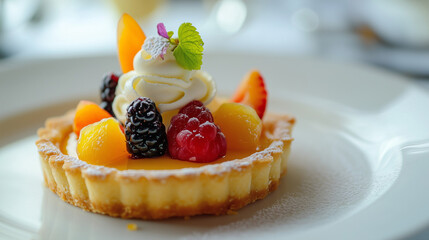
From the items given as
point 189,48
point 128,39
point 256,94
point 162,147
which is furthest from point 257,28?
point 162,147

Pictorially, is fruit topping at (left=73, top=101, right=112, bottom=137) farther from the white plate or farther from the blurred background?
the blurred background

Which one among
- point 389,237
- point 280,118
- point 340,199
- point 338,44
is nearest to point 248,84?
point 280,118

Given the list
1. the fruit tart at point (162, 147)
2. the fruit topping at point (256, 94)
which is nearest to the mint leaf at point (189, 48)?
the fruit tart at point (162, 147)

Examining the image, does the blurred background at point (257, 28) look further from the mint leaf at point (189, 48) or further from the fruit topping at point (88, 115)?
the mint leaf at point (189, 48)

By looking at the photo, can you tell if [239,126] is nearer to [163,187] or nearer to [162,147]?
[162,147]

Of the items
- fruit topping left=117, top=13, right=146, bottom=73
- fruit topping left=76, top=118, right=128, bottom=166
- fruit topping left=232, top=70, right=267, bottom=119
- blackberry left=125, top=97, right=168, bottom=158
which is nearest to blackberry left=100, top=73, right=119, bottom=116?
fruit topping left=117, top=13, right=146, bottom=73

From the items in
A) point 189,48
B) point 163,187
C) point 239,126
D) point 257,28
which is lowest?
point 163,187
